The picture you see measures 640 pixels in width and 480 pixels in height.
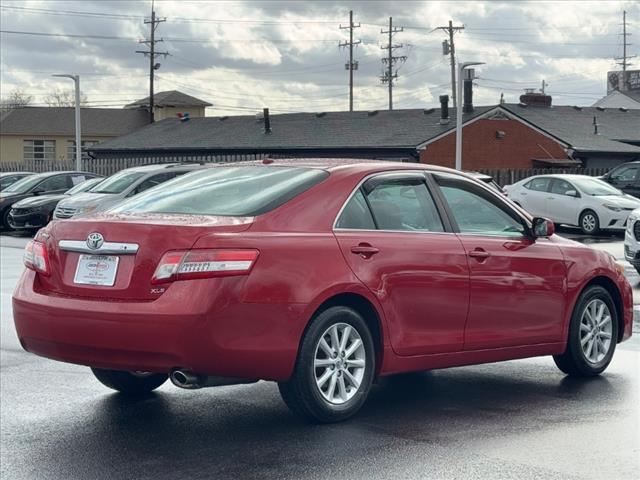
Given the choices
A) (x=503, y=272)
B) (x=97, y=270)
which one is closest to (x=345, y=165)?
(x=503, y=272)

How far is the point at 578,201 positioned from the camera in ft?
93.7

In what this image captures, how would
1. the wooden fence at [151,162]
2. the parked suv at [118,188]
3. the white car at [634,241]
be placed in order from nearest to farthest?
the white car at [634,241] < the parked suv at [118,188] < the wooden fence at [151,162]

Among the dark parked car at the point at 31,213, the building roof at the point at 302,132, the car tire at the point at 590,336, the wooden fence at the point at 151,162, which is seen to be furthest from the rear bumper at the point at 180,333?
the building roof at the point at 302,132

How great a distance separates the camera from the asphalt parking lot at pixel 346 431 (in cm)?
588

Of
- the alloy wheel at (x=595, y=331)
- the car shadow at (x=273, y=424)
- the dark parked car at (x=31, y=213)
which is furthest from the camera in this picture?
the dark parked car at (x=31, y=213)

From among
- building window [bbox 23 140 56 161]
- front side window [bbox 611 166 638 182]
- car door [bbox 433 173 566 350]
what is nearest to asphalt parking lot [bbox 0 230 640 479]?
car door [bbox 433 173 566 350]

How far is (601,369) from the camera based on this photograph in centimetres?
851

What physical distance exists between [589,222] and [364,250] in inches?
871

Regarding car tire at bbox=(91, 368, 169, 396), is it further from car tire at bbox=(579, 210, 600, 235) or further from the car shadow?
car tire at bbox=(579, 210, 600, 235)

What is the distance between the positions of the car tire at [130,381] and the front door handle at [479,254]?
2.16 meters

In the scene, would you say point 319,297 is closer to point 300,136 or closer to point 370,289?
point 370,289

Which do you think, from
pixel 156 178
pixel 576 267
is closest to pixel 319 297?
pixel 576 267

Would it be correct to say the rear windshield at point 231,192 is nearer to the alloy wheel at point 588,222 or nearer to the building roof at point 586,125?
the alloy wheel at point 588,222

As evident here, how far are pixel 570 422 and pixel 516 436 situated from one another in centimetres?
56
